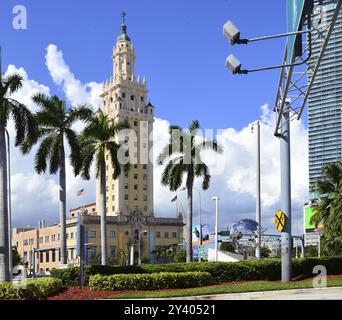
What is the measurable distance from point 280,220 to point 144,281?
705 centimetres

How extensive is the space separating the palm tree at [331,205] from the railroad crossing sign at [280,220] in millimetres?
16131

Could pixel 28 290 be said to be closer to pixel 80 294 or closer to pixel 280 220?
pixel 80 294

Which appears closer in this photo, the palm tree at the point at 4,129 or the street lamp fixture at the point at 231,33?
the street lamp fixture at the point at 231,33

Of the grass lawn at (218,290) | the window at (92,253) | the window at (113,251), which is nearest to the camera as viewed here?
the grass lawn at (218,290)

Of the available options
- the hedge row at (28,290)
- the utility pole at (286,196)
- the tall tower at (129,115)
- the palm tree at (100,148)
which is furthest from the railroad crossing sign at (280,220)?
the tall tower at (129,115)

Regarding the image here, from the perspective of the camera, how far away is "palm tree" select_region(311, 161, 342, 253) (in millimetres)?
43406

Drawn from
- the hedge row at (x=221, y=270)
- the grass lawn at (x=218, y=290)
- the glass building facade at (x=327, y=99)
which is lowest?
the grass lawn at (x=218, y=290)

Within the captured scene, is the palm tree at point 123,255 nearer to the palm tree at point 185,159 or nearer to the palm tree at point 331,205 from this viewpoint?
the palm tree at point 331,205

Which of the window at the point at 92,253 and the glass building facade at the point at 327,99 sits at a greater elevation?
the glass building facade at the point at 327,99

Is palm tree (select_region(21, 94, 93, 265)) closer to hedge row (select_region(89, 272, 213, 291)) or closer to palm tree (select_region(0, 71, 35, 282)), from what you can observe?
palm tree (select_region(0, 71, 35, 282))

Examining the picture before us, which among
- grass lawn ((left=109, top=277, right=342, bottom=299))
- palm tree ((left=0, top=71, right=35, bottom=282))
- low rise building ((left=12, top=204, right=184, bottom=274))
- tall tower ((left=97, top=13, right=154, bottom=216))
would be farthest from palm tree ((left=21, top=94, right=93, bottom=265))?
low rise building ((left=12, top=204, right=184, bottom=274))

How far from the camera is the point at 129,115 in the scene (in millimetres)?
122750

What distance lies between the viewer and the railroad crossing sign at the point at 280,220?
27312 millimetres

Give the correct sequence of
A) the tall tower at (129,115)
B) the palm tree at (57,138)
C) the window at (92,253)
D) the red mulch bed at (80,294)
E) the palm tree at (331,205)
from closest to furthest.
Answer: the red mulch bed at (80,294)
the palm tree at (57,138)
the palm tree at (331,205)
the window at (92,253)
the tall tower at (129,115)
